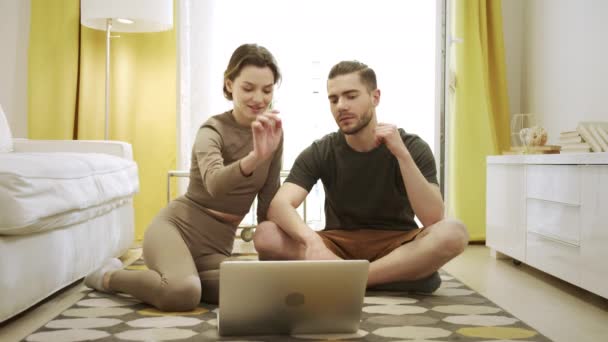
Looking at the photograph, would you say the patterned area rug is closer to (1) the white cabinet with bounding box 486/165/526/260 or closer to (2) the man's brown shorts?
(2) the man's brown shorts

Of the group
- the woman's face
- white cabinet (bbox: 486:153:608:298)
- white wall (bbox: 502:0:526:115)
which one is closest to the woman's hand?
the woman's face

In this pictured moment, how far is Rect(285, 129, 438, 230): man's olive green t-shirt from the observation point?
2.35m

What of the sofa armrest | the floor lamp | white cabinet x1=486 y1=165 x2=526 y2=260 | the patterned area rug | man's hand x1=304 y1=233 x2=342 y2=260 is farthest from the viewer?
the floor lamp

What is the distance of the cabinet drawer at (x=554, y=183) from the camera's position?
2375 millimetres

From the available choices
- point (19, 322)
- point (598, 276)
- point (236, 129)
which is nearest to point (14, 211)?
point (19, 322)

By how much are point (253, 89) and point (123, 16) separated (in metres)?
1.94

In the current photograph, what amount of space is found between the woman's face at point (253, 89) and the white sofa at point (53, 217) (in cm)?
64

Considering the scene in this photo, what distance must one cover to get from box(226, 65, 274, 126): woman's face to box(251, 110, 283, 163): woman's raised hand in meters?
0.36

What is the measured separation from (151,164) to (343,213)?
212cm

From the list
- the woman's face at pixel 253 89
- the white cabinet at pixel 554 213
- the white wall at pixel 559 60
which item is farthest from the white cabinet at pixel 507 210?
the woman's face at pixel 253 89

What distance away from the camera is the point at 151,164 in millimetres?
4215

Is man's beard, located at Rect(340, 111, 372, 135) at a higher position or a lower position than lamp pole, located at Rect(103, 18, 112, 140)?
lower

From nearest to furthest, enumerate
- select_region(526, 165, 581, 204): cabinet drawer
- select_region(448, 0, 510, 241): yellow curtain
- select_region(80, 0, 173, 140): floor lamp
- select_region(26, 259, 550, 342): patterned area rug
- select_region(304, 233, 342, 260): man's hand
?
select_region(26, 259, 550, 342): patterned area rug, select_region(304, 233, 342, 260): man's hand, select_region(526, 165, 581, 204): cabinet drawer, select_region(80, 0, 173, 140): floor lamp, select_region(448, 0, 510, 241): yellow curtain

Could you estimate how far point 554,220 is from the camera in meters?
2.55
